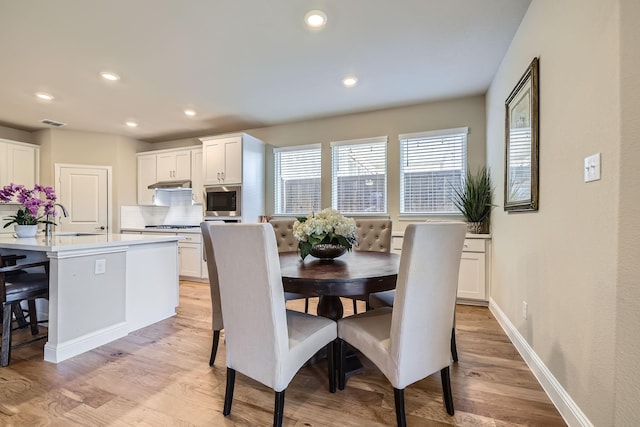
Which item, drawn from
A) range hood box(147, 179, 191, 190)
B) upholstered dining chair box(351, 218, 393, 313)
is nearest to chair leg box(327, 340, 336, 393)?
upholstered dining chair box(351, 218, 393, 313)

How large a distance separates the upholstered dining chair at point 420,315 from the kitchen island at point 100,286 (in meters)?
2.17

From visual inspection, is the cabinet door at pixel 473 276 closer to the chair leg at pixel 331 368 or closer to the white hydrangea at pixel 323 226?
the white hydrangea at pixel 323 226

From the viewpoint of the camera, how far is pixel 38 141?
5.11 m

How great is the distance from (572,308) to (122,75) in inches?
166

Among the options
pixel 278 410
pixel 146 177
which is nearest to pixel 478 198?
pixel 278 410

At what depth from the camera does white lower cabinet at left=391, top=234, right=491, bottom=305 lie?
3.30 m

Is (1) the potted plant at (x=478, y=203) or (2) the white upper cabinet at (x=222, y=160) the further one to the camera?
(2) the white upper cabinet at (x=222, y=160)

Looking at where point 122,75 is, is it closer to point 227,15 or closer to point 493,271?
point 227,15

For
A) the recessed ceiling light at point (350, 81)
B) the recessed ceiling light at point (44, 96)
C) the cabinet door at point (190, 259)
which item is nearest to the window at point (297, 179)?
the recessed ceiling light at point (350, 81)

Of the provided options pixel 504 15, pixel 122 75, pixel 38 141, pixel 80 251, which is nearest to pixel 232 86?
pixel 122 75

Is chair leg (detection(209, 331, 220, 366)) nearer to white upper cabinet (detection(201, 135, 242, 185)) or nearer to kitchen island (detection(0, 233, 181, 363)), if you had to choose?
kitchen island (detection(0, 233, 181, 363))

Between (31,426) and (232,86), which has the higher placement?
(232,86)

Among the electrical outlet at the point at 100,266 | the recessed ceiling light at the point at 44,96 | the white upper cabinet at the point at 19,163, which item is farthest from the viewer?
the white upper cabinet at the point at 19,163

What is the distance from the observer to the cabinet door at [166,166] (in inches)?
205
